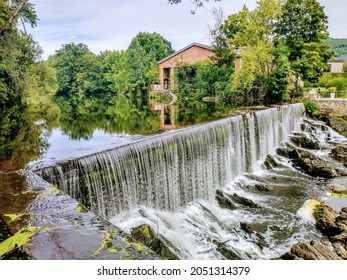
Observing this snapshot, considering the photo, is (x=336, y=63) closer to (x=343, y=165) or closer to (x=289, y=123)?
(x=289, y=123)

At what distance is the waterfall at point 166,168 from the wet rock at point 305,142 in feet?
6.73

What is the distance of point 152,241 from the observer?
358 centimetres

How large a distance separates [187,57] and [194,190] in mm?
17230

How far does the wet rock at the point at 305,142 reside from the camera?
9.94 metres

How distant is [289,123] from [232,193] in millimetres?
5860

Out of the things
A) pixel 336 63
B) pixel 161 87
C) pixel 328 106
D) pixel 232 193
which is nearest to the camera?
pixel 232 193

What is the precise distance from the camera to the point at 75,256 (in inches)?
75.5

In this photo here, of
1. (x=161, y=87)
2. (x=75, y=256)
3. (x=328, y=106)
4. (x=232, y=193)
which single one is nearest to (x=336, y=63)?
(x=328, y=106)

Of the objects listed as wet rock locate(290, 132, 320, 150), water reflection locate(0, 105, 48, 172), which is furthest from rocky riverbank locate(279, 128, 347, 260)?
water reflection locate(0, 105, 48, 172)

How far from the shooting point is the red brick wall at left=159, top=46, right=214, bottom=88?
20.9 meters

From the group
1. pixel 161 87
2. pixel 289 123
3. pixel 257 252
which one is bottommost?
pixel 257 252

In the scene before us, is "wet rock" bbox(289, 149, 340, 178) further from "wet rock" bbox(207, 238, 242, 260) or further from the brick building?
the brick building

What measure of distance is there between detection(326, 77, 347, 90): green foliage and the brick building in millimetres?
7324

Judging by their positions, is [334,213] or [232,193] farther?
[232,193]
